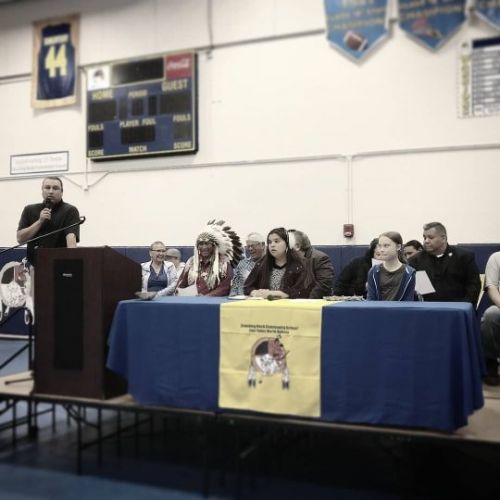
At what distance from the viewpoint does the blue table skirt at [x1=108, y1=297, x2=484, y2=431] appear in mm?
2545

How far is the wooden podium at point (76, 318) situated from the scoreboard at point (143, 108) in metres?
4.65

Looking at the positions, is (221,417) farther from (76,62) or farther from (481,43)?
(76,62)

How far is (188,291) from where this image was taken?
159 inches

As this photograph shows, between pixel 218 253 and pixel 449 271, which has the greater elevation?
pixel 218 253

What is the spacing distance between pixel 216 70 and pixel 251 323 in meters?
5.56

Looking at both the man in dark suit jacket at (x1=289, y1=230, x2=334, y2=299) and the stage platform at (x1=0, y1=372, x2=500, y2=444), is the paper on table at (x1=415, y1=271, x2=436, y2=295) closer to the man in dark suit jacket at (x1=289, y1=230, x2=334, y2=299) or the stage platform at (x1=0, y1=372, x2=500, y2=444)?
the man in dark suit jacket at (x1=289, y1=230, x2=334, y2=299)

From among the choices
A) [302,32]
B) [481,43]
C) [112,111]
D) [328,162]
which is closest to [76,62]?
[112,111]

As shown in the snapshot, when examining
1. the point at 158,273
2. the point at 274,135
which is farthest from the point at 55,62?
the point at 158,273

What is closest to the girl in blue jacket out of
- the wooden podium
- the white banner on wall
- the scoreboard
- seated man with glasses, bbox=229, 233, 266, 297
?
seated man with glasses, bbox=229, 233, 266, 297

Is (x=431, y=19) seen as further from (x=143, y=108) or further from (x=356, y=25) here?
(x=143, y=108)

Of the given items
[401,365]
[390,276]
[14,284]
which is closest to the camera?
[401,365]

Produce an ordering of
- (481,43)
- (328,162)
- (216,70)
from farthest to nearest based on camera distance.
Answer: (216,70)
(328,162)
(481,43)

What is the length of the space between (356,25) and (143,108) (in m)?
2.90

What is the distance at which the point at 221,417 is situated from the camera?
2.92m
